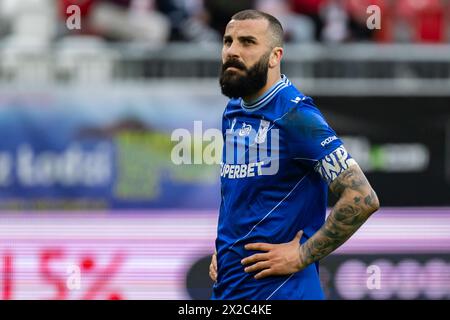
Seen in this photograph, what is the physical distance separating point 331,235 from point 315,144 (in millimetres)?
400

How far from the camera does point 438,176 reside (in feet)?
34.7

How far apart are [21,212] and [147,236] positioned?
3.85 feet

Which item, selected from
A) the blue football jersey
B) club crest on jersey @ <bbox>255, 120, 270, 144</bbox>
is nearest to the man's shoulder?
the blue football jersey

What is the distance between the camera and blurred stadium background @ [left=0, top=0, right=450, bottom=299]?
405 inches

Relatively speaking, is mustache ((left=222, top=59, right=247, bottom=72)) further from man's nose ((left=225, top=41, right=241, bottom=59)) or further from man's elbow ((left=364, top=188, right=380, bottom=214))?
man's elbow ((left=364, top=188, right=380, bottom=214))

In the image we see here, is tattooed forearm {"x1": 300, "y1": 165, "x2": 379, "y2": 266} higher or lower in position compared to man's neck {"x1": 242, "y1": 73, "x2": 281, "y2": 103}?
lower

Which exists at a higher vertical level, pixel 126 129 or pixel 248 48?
pixel 248 48

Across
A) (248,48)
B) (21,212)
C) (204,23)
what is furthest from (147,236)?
(248,48)

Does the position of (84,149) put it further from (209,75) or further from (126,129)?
(209,75)

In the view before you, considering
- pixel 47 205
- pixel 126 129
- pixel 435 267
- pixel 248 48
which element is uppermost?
pixel 248 48

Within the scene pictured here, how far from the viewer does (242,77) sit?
197 inches

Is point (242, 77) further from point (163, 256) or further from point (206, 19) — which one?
point (206, 19)

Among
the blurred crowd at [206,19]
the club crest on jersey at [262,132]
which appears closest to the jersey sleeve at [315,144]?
the club crest on jersey at [262,132]

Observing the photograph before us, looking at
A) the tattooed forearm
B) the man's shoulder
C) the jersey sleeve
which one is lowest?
the tattooed forearm
